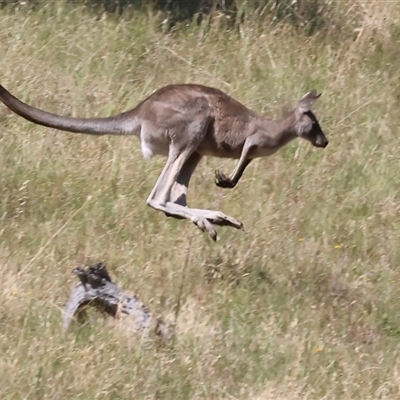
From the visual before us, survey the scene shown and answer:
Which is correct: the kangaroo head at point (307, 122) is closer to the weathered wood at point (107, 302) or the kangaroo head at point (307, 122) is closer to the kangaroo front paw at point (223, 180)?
the kangaroo front paw at point (223, 180)

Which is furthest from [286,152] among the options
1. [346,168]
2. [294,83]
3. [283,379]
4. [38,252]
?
[283,379]

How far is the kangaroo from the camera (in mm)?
7348

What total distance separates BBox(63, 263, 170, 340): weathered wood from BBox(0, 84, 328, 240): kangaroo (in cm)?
71

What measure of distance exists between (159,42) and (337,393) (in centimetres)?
516

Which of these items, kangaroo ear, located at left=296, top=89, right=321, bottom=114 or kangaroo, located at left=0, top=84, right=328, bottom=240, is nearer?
kangaroo, located at left=0, top=84, right=328, bottom=240

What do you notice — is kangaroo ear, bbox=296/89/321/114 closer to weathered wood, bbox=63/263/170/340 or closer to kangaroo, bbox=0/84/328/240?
kangaroo, bbox=0/84/328/240

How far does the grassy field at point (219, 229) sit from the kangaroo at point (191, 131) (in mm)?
457

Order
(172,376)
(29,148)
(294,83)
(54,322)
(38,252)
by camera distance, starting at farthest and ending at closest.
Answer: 1. (294,83)
2. (29,148)
3. (38,252)
4. (54,322)
5. (172,376)

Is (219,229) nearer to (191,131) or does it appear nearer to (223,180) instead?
(223,180)

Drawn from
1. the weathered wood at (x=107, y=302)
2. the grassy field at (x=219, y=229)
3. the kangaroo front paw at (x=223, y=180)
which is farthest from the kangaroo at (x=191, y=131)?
the weathered wood at (x=107, y=302)

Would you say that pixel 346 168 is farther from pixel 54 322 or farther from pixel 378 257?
pixel 54 322

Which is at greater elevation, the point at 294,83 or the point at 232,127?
the point at 232,127

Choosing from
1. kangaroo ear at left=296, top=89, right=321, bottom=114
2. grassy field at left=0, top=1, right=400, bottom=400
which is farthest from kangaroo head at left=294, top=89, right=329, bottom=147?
grassy field at left=0, top=1, right=400, bottom=400

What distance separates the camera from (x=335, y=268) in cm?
792
